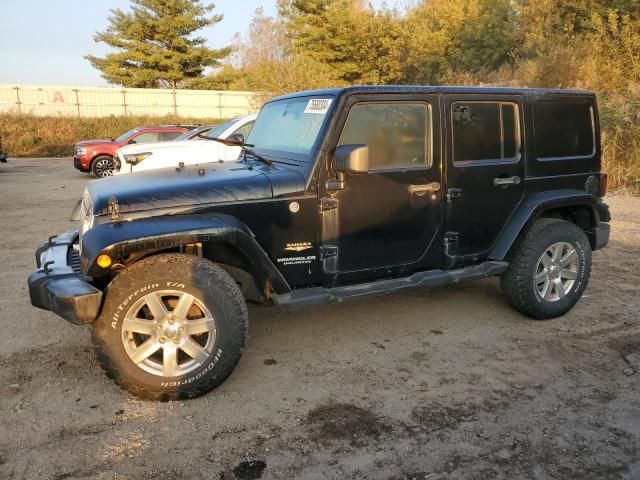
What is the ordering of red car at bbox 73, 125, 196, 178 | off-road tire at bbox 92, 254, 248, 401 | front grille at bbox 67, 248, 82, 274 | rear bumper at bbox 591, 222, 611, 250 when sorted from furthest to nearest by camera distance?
red car at bbox 73, 125, 196, 178, rear bumper at bbox 591, 222, 611, 250, front grille at bbox 67, 248, 82, 274, off-road tire at bbox 92, 254, 248, 401

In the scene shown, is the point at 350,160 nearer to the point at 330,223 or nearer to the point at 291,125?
the point at 330,223

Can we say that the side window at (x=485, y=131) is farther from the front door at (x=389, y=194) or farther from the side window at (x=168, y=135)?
the side window at (x=168, y=135)

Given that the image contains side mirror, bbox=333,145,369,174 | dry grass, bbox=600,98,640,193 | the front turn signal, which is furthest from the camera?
dry grass, bbox=600,98,640,193

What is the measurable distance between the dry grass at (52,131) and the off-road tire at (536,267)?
2861cm

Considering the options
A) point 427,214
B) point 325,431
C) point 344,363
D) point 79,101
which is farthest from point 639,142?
point 79,101

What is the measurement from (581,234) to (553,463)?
2583mm

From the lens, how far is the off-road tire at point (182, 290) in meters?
3.10

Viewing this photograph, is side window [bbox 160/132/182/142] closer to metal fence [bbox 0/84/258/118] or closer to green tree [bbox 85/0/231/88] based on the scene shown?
metal fence [bbox 0/84/258/118]

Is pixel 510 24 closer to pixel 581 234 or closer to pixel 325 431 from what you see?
pixel 581 234

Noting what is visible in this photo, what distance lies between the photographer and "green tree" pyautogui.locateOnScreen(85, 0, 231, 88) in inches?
1483

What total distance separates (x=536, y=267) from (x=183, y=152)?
562 centimetres

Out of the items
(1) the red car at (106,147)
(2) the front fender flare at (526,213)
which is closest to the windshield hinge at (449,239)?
(2) the front fender flare at (526,213)

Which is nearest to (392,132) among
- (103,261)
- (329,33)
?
(103,261)


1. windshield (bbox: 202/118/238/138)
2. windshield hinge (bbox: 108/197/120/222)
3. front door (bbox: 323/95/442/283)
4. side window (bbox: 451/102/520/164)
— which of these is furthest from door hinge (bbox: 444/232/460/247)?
windshield (bbox: 202/118/238/138)
